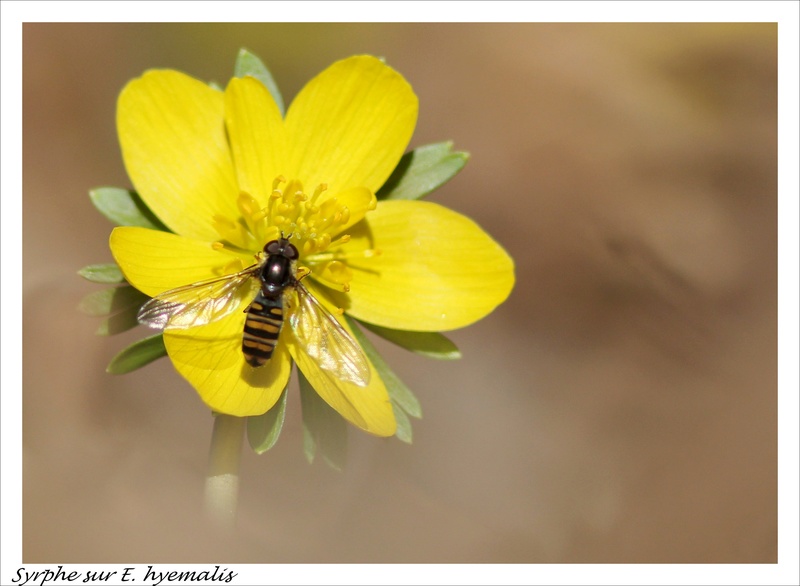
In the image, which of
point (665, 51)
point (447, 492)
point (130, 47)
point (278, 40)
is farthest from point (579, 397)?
point (130, 47)

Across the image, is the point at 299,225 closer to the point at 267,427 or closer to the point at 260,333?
the point at 260,333

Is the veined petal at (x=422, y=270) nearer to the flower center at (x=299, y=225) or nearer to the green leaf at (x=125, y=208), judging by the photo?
the flower center at (x=299, y=225)

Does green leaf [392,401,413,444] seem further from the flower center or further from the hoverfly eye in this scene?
the hoverfly eye

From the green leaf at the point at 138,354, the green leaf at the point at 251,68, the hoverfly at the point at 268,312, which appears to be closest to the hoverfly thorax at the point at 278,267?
the hoverfly at the point at 268,312

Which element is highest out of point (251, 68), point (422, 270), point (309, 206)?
point (251, 68)

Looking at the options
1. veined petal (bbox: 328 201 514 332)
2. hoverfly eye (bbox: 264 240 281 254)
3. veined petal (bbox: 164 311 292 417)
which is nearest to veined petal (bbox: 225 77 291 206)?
hoverfly eye (bbox: 264 240 281 254)

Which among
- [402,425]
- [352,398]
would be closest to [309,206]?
[352,398]
